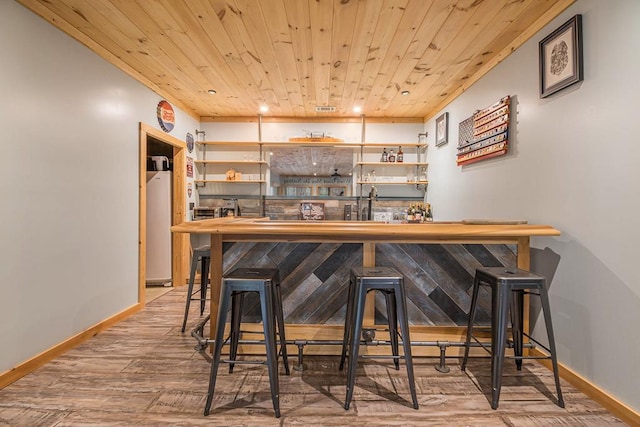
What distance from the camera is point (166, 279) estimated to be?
13.1 feet

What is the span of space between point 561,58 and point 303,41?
72.9 inches

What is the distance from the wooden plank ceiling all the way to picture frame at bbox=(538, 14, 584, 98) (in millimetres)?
176

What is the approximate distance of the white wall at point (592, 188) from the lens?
1.51 metres

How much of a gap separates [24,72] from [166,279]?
9.15 ft

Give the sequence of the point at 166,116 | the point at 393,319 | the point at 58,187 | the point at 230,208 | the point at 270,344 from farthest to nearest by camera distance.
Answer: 1. the point at 230,208
2. the point at 166,116
3. the point at 58,187
4. the point at 393,319
5. the point at 270,344

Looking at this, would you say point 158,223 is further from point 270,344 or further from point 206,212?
point 270,344

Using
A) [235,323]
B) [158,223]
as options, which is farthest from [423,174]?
[158,223]

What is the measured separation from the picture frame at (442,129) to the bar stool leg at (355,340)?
287 centimetres

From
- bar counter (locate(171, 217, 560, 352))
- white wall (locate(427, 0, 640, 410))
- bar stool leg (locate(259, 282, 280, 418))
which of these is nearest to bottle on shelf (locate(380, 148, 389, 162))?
white wall (locate(427, 0, 640, 410))

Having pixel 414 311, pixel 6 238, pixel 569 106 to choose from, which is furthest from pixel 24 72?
pixel 569 106

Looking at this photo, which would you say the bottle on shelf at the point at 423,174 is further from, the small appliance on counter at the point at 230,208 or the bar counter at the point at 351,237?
the small appliance on counter at the point at 230,208

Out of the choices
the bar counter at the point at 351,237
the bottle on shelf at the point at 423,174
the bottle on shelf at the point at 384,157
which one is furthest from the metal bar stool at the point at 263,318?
the bottle on shelf at the point at 423,174

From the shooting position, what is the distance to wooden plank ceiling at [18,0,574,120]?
199 centimetres

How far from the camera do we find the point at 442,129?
150 inches
